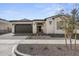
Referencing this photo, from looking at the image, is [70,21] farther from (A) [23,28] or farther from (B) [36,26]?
(B) [36,26]

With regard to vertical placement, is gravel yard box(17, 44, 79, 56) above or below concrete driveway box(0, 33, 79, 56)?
above

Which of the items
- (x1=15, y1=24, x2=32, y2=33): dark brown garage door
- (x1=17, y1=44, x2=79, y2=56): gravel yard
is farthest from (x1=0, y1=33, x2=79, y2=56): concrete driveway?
(x1=15, y1=24, x2=32, y2=33): dark brown garage door

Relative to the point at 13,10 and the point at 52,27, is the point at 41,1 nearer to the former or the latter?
the point at 13,10

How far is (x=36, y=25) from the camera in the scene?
10.6m

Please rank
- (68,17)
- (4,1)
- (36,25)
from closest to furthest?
(4,1) < (68,17) < (36,25)

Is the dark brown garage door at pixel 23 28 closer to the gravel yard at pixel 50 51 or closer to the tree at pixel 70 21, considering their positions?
the gravel yard at pixel 50 51

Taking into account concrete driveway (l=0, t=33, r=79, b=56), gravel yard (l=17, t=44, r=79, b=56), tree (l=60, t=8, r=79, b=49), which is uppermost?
tree (l=60, t=8, r=79, b=49)

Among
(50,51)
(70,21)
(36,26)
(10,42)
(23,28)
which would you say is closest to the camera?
(70,21)

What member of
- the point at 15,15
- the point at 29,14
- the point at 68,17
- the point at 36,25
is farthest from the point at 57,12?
the point at 36,25

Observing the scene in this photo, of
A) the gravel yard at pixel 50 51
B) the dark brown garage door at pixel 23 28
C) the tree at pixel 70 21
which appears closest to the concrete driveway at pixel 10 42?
the gravel yard at pixel 50 51

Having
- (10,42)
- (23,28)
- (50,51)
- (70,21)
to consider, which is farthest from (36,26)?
(70,21)

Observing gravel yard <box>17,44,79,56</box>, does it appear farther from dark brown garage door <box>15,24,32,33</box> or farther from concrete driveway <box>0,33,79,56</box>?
dark brown garage door <box>15,24,32,33</box>

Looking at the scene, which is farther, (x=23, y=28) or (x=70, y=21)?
(x=23, y=28)

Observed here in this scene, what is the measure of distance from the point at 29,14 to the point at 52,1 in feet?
9.23
